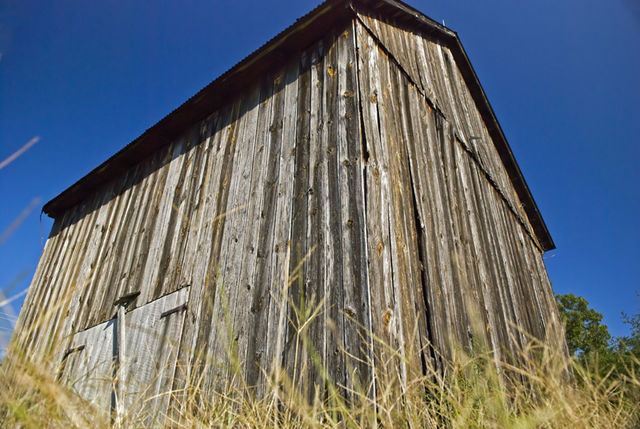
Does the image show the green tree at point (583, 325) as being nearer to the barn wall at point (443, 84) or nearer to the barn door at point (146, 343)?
the barn wall at point (443, 84)

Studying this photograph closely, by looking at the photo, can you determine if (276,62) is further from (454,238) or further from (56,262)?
(56,262)

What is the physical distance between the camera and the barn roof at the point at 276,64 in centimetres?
465

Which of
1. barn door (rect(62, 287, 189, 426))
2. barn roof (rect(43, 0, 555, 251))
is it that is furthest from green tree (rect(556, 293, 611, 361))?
barn door (rect(62, 287, 189, 426))

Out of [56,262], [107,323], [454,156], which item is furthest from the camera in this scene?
[56,262]

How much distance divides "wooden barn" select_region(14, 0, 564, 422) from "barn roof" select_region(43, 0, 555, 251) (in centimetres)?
3

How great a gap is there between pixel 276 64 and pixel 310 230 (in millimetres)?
2528

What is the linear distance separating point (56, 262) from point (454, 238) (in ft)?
21.7

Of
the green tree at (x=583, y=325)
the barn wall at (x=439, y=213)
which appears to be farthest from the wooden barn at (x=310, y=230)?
the green tree at (x=583, y=325)

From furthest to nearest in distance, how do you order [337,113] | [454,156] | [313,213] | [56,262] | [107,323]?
[56,262] < [454,156] < [107,323] < [337,113] < [313,213]

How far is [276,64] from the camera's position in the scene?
16.8ft

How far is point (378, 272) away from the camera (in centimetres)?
317

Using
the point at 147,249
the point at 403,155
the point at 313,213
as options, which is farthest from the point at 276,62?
the point at 147,249

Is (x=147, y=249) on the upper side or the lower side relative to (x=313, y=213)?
upper

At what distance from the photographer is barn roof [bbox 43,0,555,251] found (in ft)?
15.3
